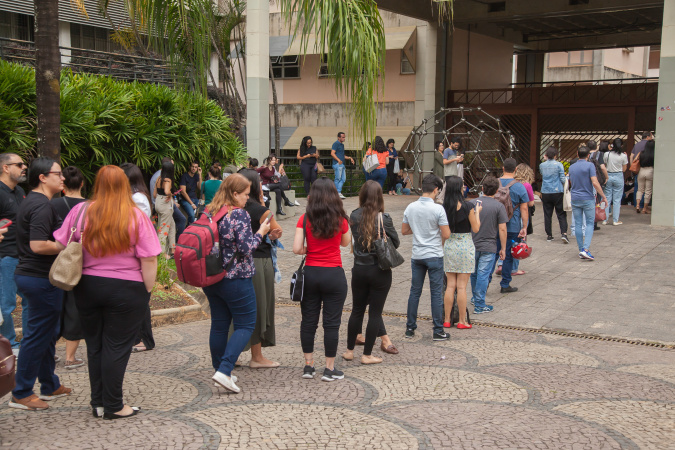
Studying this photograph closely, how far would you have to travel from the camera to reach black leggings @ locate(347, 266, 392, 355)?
20.5 ft

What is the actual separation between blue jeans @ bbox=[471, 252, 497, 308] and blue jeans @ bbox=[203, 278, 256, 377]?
145 inches

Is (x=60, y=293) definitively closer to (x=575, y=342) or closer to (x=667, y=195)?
(x=575, y=342)

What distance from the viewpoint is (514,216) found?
9.85m

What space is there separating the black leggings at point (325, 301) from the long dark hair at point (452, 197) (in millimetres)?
2082

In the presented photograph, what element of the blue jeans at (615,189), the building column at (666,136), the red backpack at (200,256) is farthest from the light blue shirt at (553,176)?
the red backpack at (200,256)

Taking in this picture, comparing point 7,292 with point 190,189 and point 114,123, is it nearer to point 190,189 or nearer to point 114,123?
point 114,123

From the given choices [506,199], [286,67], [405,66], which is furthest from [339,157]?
[286,67]

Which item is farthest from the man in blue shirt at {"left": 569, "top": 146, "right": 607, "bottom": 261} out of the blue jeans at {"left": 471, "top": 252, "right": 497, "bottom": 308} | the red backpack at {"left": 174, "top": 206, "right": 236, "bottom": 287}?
the red backpack at {"left": 174, "top": 206, "right": 236, "bottom": 287}

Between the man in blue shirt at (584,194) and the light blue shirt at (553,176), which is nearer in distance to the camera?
the man in blue shirt at (584,194)

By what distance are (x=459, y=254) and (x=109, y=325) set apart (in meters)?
4.05

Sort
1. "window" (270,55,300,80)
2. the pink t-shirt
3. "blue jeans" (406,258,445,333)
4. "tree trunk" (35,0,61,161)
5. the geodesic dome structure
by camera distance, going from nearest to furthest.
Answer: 1. the pink t-shirt
2. "tree trunk" (35,0,61,161)
3. "blue jeans" (406,258,445,333)
4. the geodesic dome structure
5. "window" (270,55,300,80)

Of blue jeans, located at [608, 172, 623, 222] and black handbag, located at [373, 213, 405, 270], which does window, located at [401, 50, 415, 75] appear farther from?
black handbag, located at [373, 213, 405, 270]

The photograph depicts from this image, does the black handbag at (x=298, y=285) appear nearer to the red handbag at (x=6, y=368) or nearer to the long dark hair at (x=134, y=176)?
the red handbag at (x=6, y=368)

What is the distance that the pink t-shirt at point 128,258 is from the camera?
185 inches
